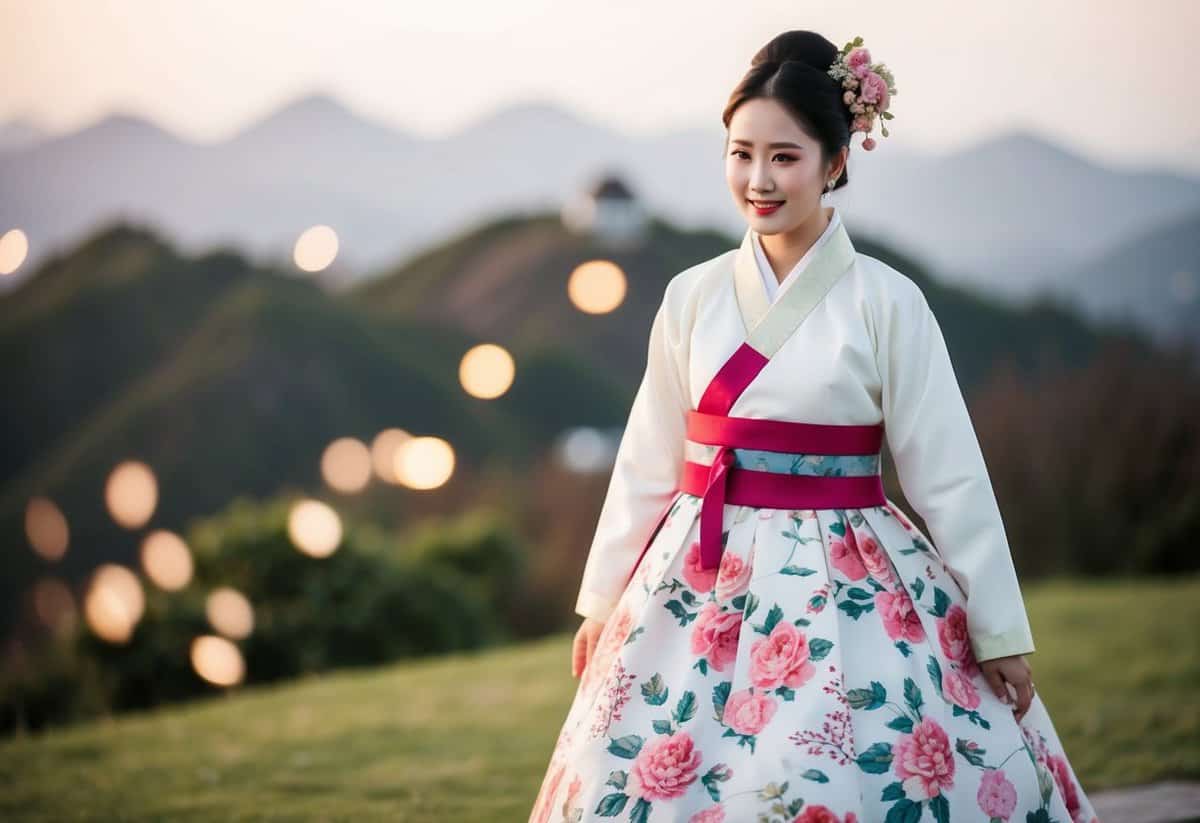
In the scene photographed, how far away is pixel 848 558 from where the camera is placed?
1958 millimetres

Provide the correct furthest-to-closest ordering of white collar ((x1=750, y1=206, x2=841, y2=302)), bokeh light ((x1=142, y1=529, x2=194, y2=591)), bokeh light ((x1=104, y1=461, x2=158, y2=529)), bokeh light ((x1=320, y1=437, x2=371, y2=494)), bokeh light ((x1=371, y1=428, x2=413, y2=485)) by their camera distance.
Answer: bokeh light ((x1=320, y1=437, x2=371, y2=494))
bokeh light ((x1=104, y1=461, x2=158, y2=529))
bokeh light ((x1=371, y1=428, x2=413, y2=485))
bokeh light ((x1=142, y1=529, x2=194, y2=591))
white collar ((x1=750, y1=206, x2=841, y2=302))

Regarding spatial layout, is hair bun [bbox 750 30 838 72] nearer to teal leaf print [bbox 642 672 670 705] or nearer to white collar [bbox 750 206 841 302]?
white collar [bbox 750 206 841 302]

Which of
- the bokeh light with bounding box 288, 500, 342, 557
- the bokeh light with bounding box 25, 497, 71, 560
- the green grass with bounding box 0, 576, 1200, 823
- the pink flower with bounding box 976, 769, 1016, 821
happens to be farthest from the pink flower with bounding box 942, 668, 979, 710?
the bokeh light with bounding box 25, 497, 71, 560

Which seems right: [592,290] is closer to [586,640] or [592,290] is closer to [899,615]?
[586,640]

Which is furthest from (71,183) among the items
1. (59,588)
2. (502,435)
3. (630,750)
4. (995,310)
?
(995,310)

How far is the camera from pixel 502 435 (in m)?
14.5

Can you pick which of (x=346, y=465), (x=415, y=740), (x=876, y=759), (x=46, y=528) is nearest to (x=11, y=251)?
(x=415, y=740)

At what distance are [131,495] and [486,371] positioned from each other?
216 inches

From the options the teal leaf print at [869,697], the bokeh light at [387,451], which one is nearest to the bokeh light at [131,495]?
the bokeh light at [387,451]

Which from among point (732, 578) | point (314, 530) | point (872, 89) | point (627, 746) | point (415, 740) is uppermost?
point (872, 89)

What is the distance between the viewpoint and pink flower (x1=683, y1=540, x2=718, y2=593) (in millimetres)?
2002

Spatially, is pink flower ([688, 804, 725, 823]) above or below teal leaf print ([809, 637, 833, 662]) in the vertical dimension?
below

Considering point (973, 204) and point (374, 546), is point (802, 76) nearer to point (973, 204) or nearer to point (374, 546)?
point (374, 546)

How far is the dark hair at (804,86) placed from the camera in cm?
198
